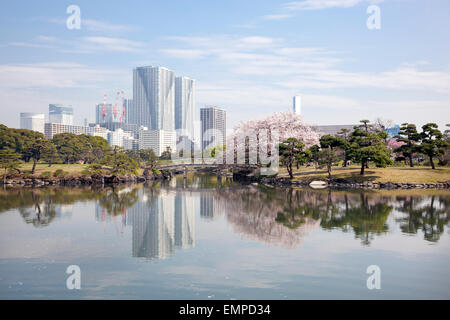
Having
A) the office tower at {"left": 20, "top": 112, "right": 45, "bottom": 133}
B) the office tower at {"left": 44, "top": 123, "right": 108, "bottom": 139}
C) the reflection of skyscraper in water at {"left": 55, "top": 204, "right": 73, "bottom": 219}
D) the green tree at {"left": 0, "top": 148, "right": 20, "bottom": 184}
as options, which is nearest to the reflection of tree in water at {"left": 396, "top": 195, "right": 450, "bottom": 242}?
the reflection of skyscraper in water at {"left": 55, "top": 204, "right": 73, "bottom": 219}

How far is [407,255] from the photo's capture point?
1322cm

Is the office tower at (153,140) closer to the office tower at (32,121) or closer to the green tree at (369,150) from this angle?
the office tower at (32,121)

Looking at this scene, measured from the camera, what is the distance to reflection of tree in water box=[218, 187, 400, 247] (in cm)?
1712

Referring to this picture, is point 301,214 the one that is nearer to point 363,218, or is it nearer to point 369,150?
point 363,218

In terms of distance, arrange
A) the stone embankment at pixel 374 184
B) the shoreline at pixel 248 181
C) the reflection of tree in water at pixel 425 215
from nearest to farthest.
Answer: the reflection of tree in water at pixel 425 215, the stone embankment at pixel 374 184, the shoreline at pixel 248 181

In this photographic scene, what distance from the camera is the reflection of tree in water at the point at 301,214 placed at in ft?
56.2

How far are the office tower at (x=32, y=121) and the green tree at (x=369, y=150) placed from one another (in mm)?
180490

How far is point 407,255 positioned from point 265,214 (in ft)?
32.1

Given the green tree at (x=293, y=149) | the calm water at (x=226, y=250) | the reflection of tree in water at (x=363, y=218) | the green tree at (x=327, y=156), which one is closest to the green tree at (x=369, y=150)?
the green tree at (x=327, y=156)

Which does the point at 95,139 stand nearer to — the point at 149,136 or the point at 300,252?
the point at 300,252

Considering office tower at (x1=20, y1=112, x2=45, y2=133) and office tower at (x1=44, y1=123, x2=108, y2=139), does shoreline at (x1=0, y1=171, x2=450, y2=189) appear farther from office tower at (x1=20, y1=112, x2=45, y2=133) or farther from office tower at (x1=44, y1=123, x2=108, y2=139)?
office tower at (x1=20, y1=112, x2=45, y2=133)

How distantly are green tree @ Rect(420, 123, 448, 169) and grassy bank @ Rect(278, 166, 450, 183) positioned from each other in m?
1.74

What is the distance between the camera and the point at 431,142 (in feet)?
133

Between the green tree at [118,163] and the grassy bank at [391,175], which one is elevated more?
the green tree at [118,163]
